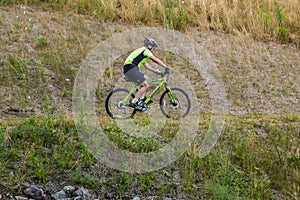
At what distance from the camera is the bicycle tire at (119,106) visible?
9828 millimetres

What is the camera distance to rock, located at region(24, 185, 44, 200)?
6938 millimetres

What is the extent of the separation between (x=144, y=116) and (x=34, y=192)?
3.99 metres

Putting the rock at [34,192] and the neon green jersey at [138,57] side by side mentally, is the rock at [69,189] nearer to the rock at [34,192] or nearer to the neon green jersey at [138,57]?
the rock at [34,192]

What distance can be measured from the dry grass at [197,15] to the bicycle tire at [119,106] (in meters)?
5.76

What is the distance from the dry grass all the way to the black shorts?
20.5 feet

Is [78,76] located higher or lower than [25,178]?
higher

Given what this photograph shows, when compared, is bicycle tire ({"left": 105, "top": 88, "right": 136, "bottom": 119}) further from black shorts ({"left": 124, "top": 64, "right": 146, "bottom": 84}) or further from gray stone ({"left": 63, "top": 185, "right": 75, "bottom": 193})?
gray stone ({"left": 63, "top": 185, "right": 75, "bottom": 193})

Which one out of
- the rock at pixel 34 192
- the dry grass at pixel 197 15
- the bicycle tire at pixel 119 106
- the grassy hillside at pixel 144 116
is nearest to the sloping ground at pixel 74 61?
the grassy hillside at pixel 144 116

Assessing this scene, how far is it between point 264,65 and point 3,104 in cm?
779

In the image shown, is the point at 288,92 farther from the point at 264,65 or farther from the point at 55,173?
the point at 55,173

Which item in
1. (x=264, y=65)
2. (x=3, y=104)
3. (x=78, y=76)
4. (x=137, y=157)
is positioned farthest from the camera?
(x=264, y=65)

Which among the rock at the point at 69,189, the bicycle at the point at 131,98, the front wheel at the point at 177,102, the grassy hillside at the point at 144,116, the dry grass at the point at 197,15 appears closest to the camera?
the rock at the point at 69,189

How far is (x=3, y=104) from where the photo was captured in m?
10.8

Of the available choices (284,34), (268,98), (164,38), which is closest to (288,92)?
(268,98)
